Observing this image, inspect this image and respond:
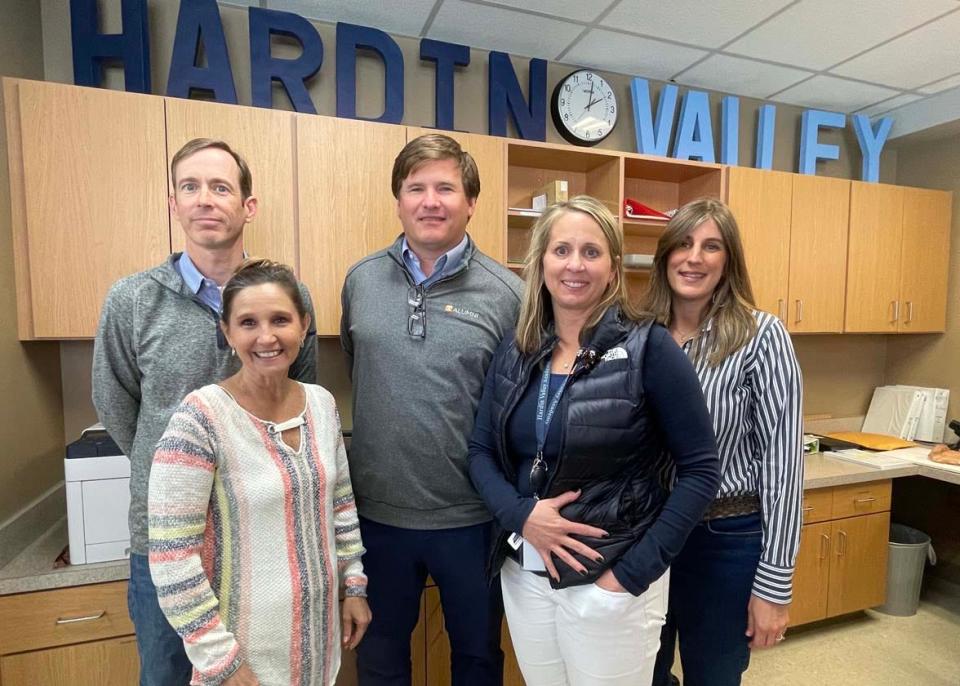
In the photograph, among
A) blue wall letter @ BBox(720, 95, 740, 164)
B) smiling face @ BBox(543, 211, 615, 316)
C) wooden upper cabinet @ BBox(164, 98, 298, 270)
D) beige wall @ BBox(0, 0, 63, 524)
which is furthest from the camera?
blue wall letter @ BBox(720, 95, 740, 164)

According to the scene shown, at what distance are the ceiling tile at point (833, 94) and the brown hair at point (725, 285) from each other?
6.78 ft

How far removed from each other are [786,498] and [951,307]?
2856mm

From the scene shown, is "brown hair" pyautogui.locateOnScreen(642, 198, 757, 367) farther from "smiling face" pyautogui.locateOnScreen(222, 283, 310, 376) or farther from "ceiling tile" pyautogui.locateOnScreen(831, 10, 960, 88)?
"ceiling tile" pyautogui.locateOnScreen(831, 10, 960, 88)

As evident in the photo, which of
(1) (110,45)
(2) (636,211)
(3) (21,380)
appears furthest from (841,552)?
(1) (110,45)

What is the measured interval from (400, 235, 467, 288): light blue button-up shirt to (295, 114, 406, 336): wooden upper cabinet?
64cm

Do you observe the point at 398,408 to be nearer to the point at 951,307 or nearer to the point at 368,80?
the point at 368,80

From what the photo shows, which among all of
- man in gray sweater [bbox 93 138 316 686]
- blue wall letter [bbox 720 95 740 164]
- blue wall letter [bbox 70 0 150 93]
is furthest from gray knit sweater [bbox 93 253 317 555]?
blue wall letter [bbox 720 95 740 164]

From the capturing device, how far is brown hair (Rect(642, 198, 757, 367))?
1.25m

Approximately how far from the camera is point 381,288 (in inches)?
55.3

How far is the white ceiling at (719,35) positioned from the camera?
6.73 ft

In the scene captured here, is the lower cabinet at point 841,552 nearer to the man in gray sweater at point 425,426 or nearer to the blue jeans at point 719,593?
the blue jeans at point 719,593

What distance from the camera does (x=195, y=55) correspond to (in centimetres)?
201

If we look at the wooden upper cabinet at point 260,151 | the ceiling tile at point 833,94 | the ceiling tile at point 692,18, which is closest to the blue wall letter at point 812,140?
the ceiling tile at point 833,94

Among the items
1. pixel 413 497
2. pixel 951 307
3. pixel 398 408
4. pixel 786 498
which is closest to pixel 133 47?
pixel 398 408
